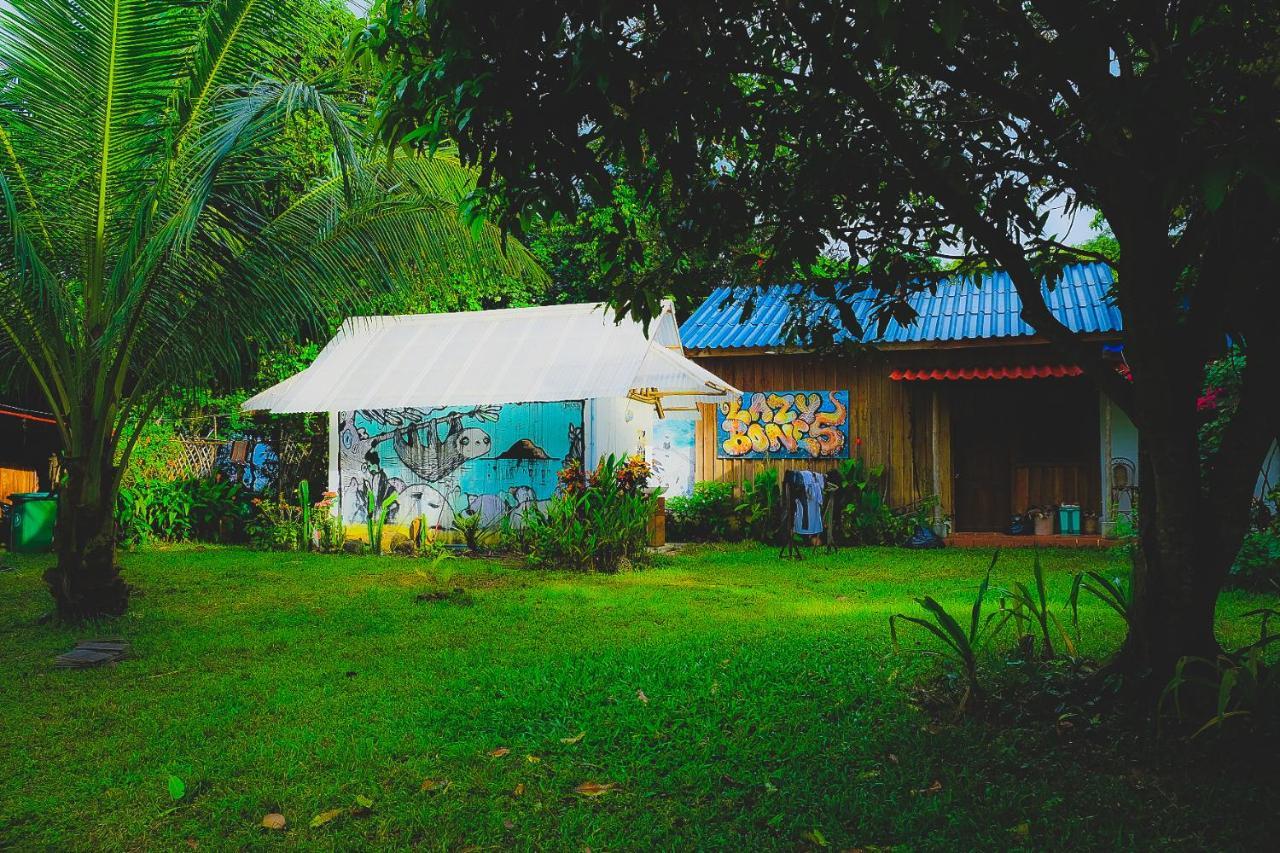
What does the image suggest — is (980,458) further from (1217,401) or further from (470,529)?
(470,529)

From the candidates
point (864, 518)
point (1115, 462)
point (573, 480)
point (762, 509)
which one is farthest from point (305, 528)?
point (1115, 462)

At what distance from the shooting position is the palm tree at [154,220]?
6.06 m

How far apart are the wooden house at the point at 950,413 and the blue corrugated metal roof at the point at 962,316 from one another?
4 cm

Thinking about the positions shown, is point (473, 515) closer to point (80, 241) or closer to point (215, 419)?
point (215, 419)

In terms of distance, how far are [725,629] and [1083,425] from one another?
10359 millimetres

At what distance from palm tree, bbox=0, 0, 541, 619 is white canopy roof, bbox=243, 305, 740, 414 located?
13.1 feet

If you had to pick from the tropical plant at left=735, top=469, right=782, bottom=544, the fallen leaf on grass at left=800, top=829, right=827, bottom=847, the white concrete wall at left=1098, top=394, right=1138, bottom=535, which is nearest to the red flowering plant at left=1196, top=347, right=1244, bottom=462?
the white concrete wall at left=1098, top=394, right=1138, bottom=535

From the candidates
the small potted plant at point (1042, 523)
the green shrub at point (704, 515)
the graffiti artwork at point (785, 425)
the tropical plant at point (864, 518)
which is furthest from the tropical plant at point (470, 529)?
the small potted plant at point (1042, 523)

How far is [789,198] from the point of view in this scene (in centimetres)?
477

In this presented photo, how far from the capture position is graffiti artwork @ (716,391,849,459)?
14.2 m

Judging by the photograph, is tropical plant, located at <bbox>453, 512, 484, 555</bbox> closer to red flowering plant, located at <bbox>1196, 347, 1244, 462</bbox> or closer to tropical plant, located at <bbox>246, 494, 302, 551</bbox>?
tropical plant, located at <bbox>246, 494, 302, 551</bbox>

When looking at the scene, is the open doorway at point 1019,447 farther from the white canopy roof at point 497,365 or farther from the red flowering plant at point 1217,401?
the red flowering plant at point 1217,401

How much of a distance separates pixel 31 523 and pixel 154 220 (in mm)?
7423

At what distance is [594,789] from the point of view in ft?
11.9
